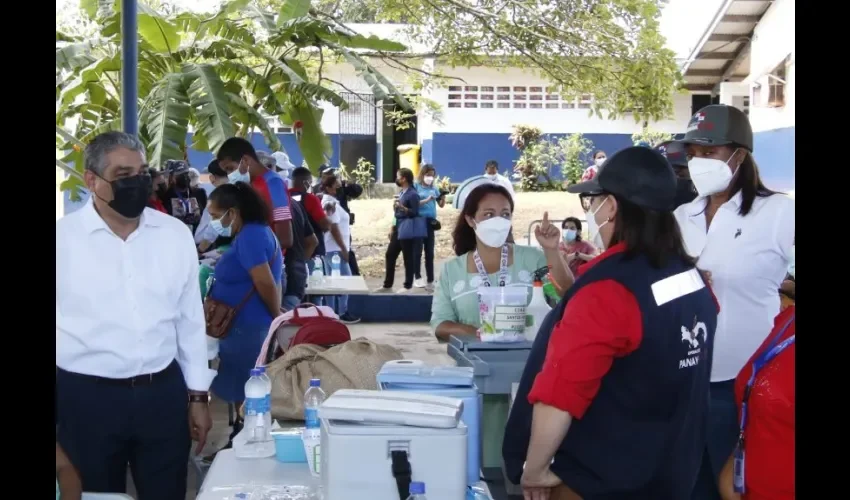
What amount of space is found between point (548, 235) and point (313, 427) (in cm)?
154

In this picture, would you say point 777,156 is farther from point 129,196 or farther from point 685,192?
point 129,196

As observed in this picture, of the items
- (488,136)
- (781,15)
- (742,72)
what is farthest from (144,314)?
(488,136)

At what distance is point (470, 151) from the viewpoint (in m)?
27.8

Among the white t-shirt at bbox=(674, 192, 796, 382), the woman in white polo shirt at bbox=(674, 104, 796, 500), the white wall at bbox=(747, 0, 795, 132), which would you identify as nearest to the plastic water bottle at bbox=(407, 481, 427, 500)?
the woman in white polo shirt at bbox=(674, 104, 796, 500)

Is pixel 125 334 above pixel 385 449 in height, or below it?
above

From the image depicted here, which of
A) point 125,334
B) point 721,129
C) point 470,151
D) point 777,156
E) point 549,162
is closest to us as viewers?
point 125,334

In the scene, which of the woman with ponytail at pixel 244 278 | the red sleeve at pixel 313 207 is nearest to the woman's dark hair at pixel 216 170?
the woman with ponytail at pixel 244 278

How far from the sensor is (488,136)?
27.9 m

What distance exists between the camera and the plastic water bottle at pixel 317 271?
9026mm

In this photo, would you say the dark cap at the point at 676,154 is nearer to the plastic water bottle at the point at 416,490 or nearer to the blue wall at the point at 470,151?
the plastic water bottle at the point at 416,490

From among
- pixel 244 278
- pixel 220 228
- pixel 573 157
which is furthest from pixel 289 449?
pixel 573 157

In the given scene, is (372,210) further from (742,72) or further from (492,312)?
(492,312)

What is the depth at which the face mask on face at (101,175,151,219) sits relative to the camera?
132 inches

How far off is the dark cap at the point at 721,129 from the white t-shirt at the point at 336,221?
7.71 m
